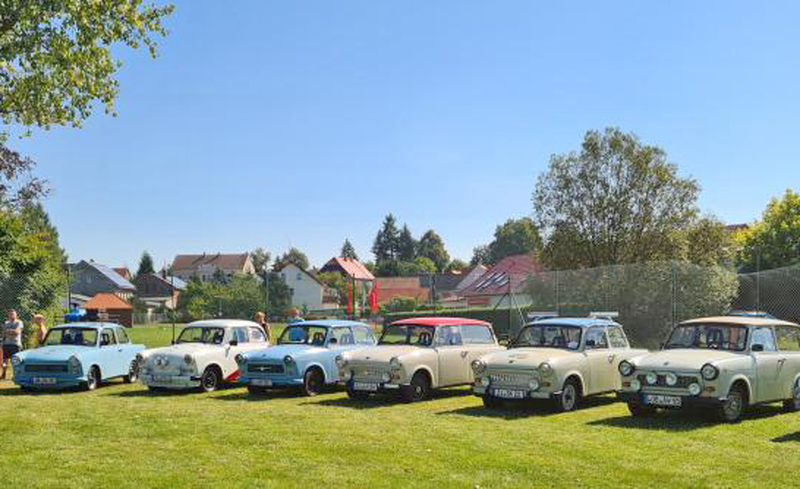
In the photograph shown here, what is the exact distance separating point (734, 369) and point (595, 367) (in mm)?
2531

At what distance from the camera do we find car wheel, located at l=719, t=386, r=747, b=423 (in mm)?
11602

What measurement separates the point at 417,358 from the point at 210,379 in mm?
4784

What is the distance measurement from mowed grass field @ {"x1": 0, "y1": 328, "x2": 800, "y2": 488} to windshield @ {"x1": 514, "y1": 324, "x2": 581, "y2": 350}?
114cm

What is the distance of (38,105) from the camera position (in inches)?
705

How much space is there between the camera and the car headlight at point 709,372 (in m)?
11.4

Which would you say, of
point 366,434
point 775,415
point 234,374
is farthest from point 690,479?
point 234,374

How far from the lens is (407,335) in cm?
1546

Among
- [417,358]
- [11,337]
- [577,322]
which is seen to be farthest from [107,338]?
[577,322]

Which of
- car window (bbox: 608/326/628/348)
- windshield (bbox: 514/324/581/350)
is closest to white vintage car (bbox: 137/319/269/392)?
windshield (bbox: 514/324/581/350)

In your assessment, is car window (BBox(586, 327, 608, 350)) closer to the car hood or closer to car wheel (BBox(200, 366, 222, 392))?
the car hood

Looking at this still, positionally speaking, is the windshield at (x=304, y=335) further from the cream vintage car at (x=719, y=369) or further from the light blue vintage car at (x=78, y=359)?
the cream vintage car at (x=719, y=369)

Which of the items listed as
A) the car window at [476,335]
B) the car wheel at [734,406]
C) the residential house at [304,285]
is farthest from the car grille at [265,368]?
the residential house at [304,285]

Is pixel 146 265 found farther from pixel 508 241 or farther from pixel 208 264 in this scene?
pixel 508 241

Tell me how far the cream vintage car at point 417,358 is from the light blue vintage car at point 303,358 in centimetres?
109
